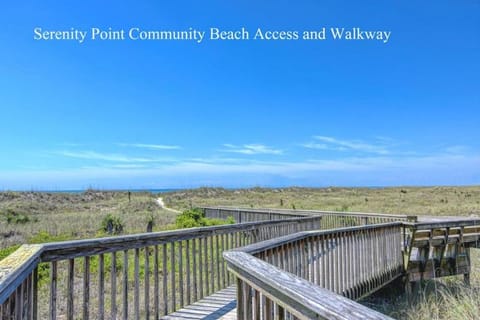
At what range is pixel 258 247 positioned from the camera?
352 cm

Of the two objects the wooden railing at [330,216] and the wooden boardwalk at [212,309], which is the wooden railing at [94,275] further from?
the wooden railing at [330,216]

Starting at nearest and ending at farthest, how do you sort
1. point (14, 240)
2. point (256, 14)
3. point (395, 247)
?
point (395, 247), point (256, 14), point (14, 240)

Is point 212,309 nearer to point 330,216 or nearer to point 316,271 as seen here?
point 316,271

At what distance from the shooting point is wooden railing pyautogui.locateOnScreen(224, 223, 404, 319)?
156 cm

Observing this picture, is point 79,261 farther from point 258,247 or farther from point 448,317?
point 448,317

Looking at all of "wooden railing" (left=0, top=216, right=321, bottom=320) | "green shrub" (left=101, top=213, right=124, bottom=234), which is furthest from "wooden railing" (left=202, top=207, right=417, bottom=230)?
"wooden railing" (left=0, top=216, right=321, bottom=320)

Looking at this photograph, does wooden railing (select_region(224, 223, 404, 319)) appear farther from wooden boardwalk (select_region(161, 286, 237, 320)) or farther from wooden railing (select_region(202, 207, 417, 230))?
wooden railing (select_region(202, 207, 417, 230))

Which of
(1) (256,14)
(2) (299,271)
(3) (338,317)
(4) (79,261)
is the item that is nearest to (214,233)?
(2) (299,271)

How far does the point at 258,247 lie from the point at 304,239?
1.52 m

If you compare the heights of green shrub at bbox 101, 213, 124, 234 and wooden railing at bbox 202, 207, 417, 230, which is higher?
wooden railing at bbox 202, 207, 417, 230

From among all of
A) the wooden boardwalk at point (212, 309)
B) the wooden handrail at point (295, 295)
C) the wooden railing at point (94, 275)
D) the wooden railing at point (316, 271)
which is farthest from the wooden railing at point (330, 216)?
the wooden handrail at point (295, 295)

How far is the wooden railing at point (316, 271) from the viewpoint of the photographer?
156cm

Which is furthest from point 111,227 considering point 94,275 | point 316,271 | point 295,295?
point 295,295

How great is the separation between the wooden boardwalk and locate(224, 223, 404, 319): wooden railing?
964mm
